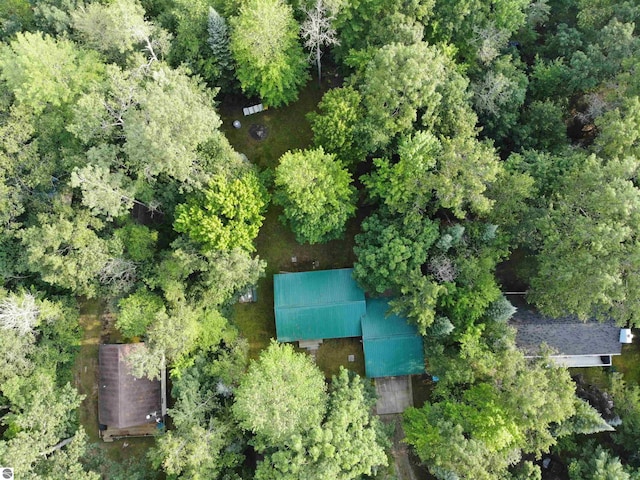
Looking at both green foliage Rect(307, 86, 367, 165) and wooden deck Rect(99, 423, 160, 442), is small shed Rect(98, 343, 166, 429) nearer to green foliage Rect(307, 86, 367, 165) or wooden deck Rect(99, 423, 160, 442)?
wooden deck Rect(99, 423, 160, 442)

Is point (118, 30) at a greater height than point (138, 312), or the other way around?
point (118, 30)

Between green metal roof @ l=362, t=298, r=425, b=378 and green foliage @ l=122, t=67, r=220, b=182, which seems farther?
green metal roof @ l=362, t=298, r=425, b=378

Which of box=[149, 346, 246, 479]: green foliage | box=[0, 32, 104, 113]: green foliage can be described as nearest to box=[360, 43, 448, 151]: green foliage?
box=[149, 346, 246, 479]: green foliage

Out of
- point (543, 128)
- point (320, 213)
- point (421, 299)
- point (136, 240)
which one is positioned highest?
point (543, 128)

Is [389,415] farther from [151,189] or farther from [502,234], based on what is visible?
[151,189]

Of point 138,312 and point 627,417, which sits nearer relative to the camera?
point 627,417

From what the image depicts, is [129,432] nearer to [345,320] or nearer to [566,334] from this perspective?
[345,320]

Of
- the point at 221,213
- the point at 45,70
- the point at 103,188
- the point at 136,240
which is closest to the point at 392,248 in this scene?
the point at 221,213
